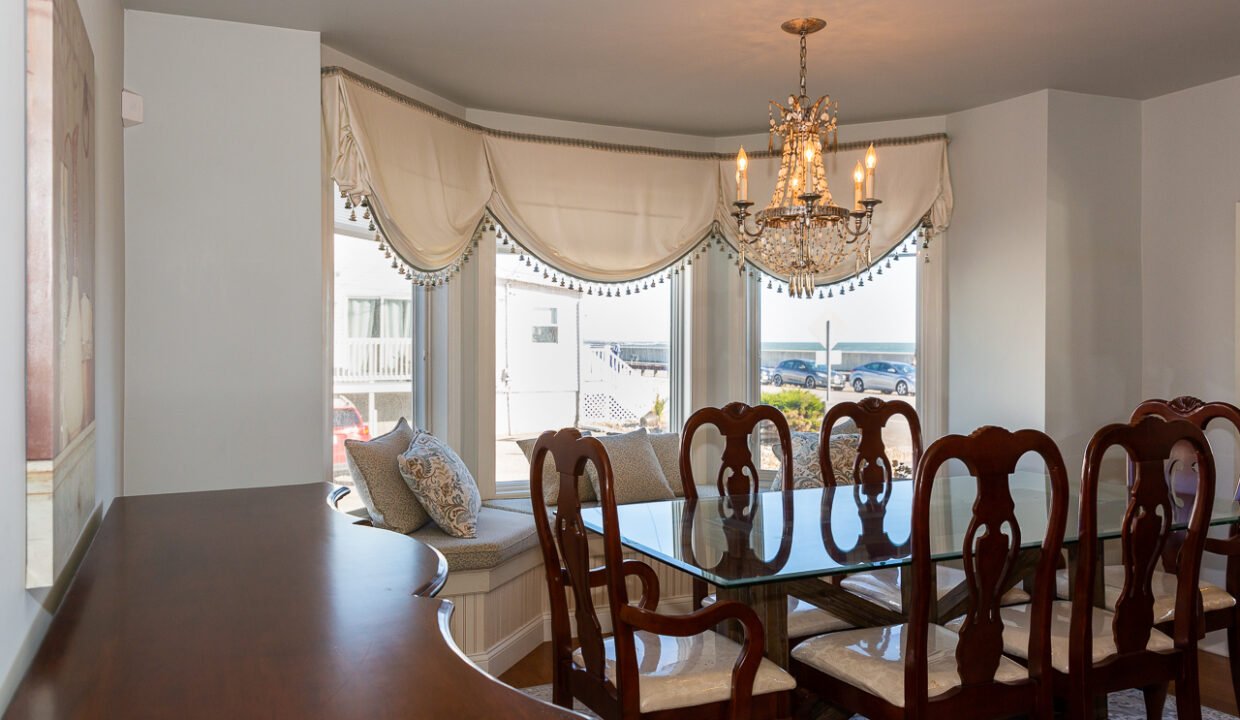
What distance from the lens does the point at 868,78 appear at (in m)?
3.94

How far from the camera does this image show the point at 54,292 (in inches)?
51.1

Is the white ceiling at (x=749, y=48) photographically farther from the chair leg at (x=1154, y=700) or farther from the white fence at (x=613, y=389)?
the chair leg at (x=1154, y=700)

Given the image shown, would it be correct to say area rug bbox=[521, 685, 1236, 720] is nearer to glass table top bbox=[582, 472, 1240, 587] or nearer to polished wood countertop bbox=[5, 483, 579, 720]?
glass table top bbox=[582, 472, 1240, 587]

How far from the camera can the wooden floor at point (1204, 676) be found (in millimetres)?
3371

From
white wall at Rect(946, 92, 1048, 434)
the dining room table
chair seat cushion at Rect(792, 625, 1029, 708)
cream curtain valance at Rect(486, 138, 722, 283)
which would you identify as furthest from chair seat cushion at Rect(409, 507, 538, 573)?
white wall at Rect(946, 92, 1048, 434)

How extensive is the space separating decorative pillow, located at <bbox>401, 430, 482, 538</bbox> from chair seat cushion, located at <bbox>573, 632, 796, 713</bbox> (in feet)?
4.00

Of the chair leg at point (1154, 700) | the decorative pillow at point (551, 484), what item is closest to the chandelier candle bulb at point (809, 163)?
the chair leg at point (1154, 700)

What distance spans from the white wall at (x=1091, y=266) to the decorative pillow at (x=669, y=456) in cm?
175

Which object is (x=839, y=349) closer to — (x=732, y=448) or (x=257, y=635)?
(x=732, y=448)

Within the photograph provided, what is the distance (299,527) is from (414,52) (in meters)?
2.15

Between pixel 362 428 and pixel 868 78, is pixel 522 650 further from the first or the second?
pixel 868 78

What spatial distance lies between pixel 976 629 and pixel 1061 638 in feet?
1.53

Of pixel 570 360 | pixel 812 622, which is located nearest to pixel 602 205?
pixel 570 360

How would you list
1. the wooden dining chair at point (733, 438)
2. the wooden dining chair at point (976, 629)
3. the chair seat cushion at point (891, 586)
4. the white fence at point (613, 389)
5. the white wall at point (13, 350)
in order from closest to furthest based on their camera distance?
the white wall at point (13, 350) < the wooden dining chair at point (976, 629) < the chair seat cushion at point (891, 586) < the wooden dining chair at point (733, 438) < the white fence at point (613, 389)
